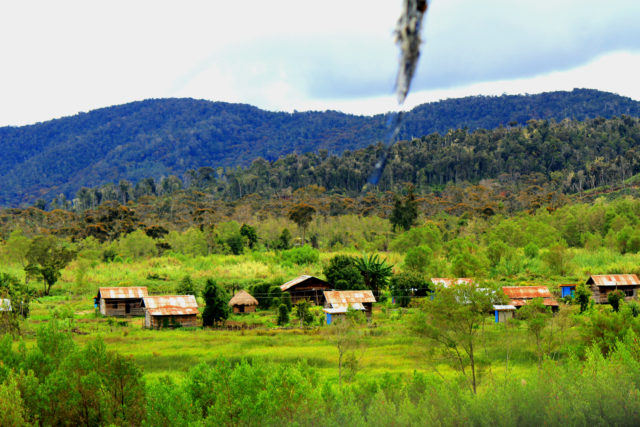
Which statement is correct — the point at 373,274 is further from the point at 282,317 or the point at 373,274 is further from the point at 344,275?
the point at 282,317

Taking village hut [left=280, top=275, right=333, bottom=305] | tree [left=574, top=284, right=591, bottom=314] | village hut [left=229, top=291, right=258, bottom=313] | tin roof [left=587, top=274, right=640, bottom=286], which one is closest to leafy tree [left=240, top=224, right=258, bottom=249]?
village hut [left=280, top=275, right=333, bottom=305]

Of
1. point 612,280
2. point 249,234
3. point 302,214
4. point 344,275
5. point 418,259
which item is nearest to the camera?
point 612,280

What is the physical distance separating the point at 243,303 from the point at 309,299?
5.95 m

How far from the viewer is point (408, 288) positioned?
45.1 metres

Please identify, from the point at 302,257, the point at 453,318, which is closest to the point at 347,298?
the point at 453,318

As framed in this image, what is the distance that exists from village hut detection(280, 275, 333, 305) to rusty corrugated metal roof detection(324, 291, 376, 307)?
247 inches

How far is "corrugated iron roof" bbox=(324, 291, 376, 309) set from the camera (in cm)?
3941

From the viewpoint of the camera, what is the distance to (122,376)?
588 inches

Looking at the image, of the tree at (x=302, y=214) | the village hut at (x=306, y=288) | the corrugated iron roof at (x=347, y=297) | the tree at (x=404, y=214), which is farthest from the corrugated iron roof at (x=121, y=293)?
the tree at (x=404, y=214)

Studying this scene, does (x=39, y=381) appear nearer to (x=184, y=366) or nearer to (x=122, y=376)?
(x=122, y=376)

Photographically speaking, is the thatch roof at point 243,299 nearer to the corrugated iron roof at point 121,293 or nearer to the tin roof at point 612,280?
the corrugated iron roof at point 121,293

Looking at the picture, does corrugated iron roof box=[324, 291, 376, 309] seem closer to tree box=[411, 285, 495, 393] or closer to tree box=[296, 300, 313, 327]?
tree box=[296, 300, 313, 327]

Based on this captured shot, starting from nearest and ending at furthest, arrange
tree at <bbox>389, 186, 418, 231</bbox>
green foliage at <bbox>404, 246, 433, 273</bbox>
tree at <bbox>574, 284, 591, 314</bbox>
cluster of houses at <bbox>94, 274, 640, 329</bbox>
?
cluster of houses at <bbox>94, 274, 640, 329</bbox> < tree at <bbox>574, 284, 591, 314</bbox> < green foliage at <bbox>404, 246, 433, 273</bbox> < tree at <bbox>389, 186, 418, 231</bbox>

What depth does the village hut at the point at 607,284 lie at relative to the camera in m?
43.5
